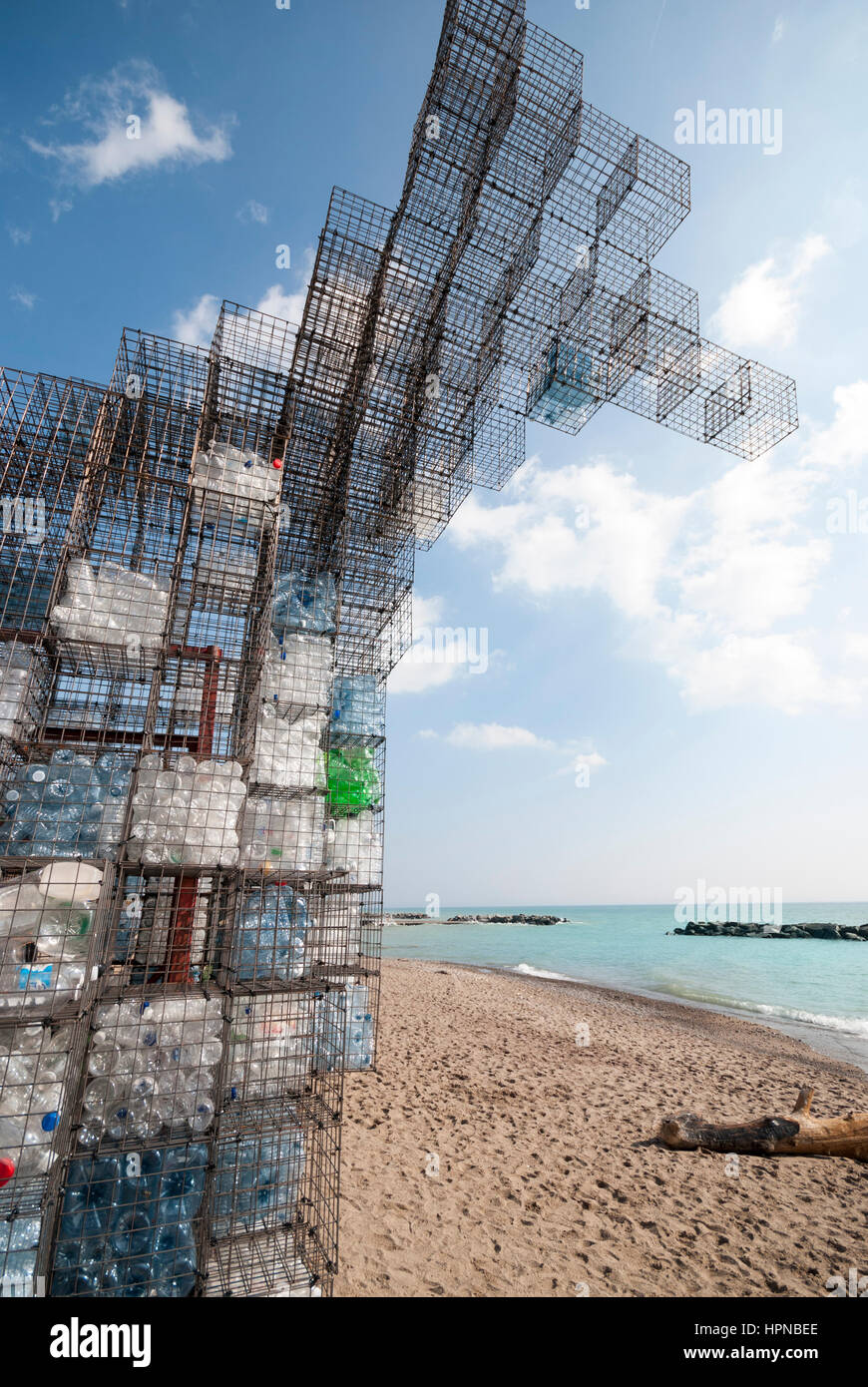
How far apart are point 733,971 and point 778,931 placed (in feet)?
126

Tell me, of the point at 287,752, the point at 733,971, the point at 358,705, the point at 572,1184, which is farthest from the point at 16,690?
the point at 733,971

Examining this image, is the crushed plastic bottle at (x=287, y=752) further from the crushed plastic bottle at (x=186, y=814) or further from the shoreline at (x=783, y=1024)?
the shoreline at (x=783, y=1024)

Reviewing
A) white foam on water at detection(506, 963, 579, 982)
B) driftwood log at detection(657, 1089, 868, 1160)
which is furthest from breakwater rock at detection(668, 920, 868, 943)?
driftwood log at detection(657, 1089, 868, 1160)

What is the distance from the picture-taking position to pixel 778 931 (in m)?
66.6

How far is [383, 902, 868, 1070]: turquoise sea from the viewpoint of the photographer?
845 inches

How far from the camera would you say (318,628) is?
7457mm

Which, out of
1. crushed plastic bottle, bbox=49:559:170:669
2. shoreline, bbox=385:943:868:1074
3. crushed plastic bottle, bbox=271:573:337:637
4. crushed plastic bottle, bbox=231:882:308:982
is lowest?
shoreline, bbox=385:943:868:1074

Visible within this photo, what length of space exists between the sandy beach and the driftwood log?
0.19 m

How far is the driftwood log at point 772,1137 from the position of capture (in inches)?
313

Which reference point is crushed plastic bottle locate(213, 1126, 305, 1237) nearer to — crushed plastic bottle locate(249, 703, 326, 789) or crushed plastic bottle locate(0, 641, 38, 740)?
crushed plastic bottle locate(249, 703, 326, 789)

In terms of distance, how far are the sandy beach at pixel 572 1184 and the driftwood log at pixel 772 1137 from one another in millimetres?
A: 189

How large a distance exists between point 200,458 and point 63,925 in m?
4.45

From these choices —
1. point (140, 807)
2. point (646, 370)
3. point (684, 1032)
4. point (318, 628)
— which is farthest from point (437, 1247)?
point (684, 1032)
